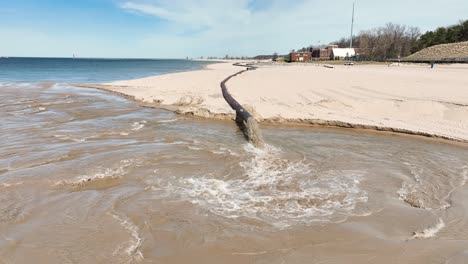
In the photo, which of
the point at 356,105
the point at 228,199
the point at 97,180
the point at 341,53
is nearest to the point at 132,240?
the point at 228,199

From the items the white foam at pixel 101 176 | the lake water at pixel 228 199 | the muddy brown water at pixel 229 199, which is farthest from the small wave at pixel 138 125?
the white foam at pixel 101 176

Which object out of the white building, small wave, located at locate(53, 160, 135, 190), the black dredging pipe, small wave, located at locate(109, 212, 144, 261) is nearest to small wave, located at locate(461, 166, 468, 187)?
the black dredging pipe

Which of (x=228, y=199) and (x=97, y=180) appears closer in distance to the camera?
(x=228, y=199)

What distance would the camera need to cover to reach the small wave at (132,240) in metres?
3.60

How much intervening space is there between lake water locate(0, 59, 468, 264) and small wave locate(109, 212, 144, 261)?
0.02 metres

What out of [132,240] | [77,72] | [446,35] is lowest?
[132,240]

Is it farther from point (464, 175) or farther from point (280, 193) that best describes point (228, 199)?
point (464, 175)

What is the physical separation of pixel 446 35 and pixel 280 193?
84.5 m

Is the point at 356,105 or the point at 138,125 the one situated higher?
the point at 356,105

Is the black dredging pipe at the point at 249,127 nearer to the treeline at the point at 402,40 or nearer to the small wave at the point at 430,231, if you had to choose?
the small wave at the point at 430,231

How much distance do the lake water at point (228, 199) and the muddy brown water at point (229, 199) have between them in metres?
0.02

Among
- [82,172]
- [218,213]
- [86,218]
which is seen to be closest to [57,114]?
[82,172]

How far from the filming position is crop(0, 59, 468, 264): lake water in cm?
373

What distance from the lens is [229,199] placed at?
5129mm
